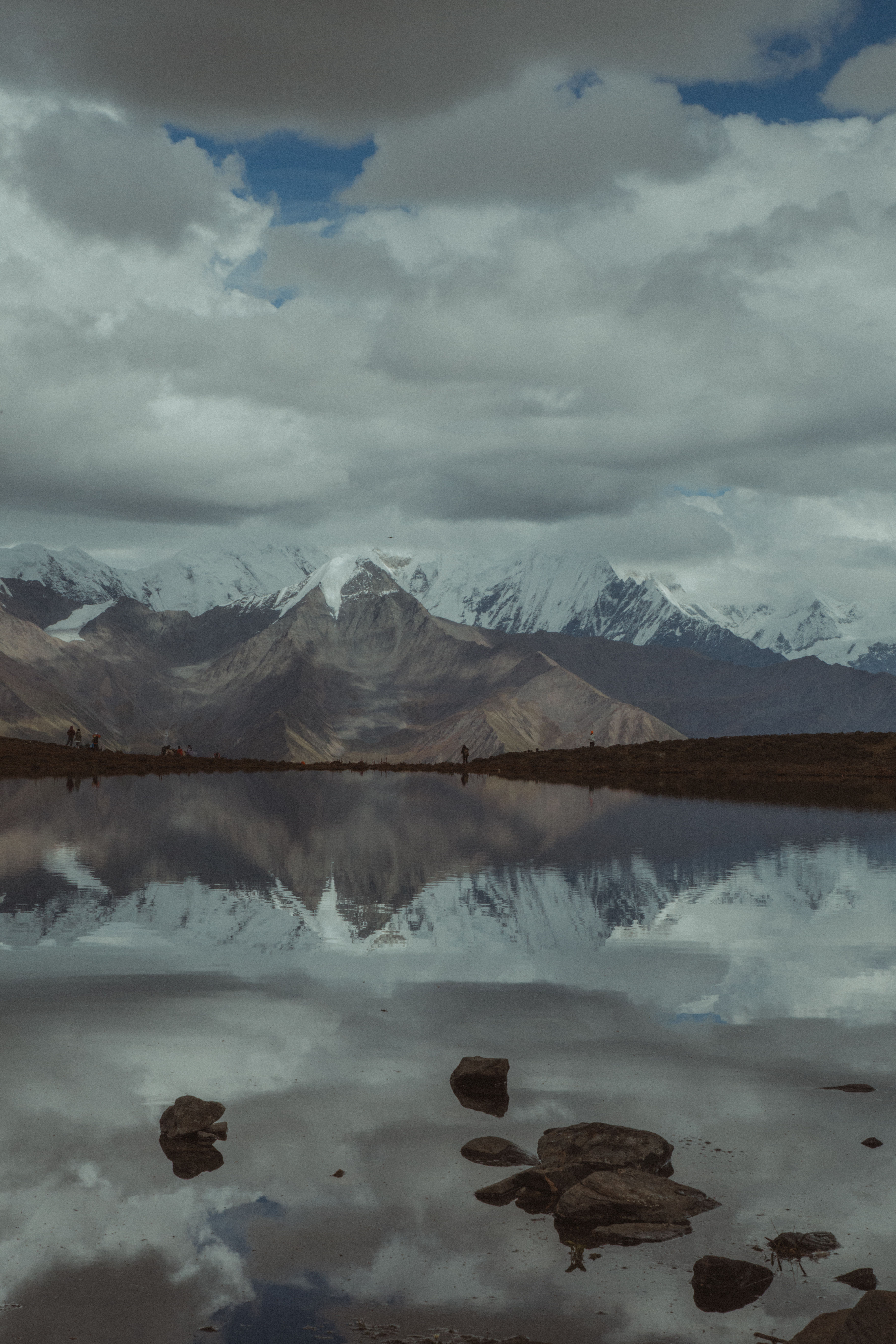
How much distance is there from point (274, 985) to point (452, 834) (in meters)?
27.4

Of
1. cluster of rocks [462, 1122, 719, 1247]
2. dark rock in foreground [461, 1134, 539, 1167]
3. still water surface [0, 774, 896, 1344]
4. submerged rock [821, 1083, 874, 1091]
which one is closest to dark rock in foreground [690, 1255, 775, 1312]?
still water surface [0, 774, 896, 1344]

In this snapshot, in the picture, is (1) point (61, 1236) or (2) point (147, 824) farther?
(2) point (147, 824)

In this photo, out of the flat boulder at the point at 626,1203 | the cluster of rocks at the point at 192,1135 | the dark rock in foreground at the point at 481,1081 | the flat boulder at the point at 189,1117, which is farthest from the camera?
the dark rock in foreground at the point at 481,1081

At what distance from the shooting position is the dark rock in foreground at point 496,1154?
13609 millimetres

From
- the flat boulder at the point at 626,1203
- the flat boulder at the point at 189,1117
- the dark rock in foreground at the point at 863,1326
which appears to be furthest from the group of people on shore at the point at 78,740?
the dark rock in foreground at the point at 863,1326

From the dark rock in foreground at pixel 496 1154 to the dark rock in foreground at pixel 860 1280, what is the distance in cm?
352

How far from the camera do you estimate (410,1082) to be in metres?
16.2

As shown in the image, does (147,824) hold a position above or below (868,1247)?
below

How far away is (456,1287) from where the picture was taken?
11.0m

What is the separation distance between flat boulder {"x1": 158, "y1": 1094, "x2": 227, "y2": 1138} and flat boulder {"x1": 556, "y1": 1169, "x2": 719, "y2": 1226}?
415 cm

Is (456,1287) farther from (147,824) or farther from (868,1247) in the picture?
(147,824)

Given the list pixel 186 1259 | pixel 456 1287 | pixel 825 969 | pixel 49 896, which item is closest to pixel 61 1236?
pixel 186 1259

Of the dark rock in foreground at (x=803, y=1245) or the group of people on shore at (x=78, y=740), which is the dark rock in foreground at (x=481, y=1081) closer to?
the dark rock in foreground at (x=803, y=1245)

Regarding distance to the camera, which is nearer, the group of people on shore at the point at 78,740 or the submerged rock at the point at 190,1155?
the submerged rock at the point at 190,1155
